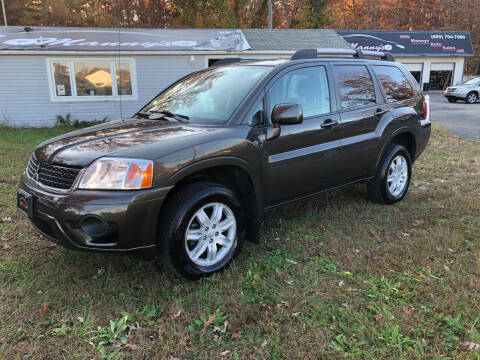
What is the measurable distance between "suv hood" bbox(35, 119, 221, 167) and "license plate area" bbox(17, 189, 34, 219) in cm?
31

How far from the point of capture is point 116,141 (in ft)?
9.91

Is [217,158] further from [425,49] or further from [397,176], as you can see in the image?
[425,49]

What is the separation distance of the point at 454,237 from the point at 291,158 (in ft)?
6.24

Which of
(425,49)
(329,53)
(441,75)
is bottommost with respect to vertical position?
(441,75)

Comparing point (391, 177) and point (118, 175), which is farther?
point (391, 177)

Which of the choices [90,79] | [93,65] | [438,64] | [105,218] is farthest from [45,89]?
[438,64]

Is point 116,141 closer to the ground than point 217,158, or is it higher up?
higher up

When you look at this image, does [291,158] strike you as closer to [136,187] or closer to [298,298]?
[298,298]

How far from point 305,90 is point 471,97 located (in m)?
23.6

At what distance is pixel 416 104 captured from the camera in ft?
17.1

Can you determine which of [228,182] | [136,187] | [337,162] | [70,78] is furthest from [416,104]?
[70,78]

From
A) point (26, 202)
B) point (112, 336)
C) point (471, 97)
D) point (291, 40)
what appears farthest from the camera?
point (471, 97)

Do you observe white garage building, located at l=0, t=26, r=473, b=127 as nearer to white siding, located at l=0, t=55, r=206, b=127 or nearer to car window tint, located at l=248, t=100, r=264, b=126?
white siding, located at l=0, t=55, r=206, b=127

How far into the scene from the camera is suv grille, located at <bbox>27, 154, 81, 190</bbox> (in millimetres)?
2783
